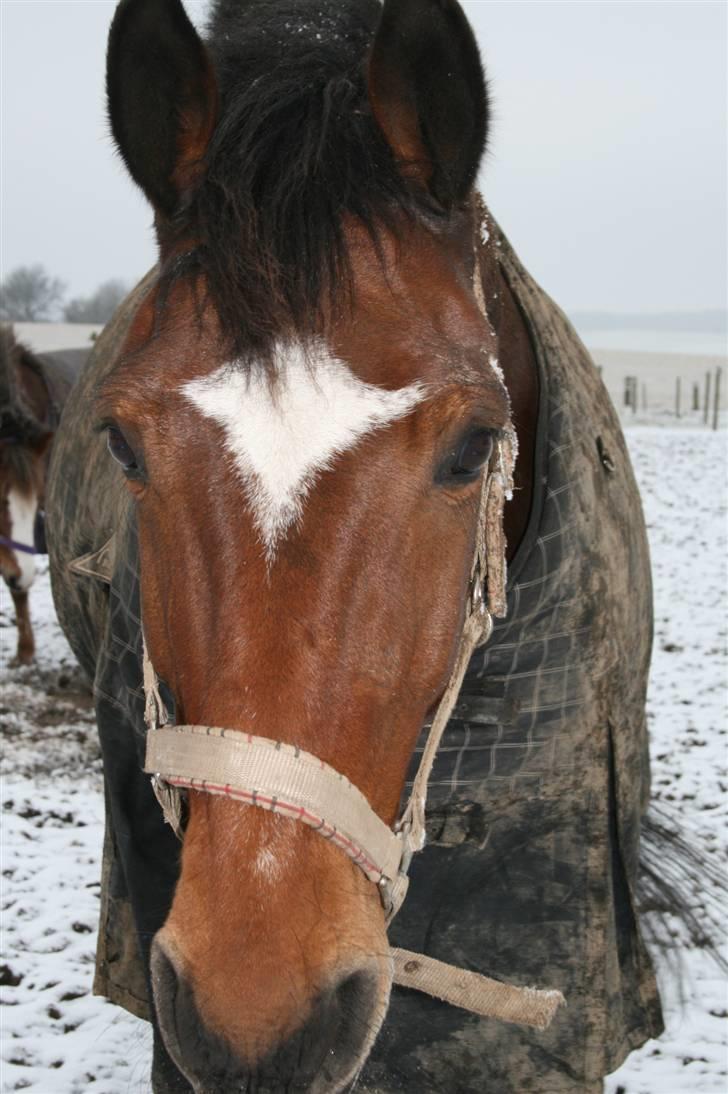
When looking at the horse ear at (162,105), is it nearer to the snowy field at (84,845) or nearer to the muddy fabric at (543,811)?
the muddy fabric at (543,811)

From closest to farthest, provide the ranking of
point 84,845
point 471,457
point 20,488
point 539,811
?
point 471,457 < point 539,811 < point 84,845 < point 20,488

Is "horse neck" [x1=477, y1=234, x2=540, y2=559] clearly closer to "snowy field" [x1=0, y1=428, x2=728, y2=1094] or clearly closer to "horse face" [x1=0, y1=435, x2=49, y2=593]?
"snowy field" [x1=0, y1=428, x2=728, y2=1094]

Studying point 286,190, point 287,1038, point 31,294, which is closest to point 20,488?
point 286,190

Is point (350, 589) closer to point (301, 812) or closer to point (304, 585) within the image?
point (304, 585)

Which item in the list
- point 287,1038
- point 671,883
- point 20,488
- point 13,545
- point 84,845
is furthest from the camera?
point 20,488

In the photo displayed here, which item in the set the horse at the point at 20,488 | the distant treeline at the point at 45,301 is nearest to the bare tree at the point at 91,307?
the distant treeline at the point at 45,301

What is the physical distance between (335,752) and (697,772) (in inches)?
180

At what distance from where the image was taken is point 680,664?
728cm

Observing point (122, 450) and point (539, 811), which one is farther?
point (539, 811)

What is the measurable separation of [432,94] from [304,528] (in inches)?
35.0

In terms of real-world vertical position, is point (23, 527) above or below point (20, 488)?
below

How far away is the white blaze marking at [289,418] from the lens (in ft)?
4.85

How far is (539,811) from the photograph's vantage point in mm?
2314

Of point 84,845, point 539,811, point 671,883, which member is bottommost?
point 84,845
